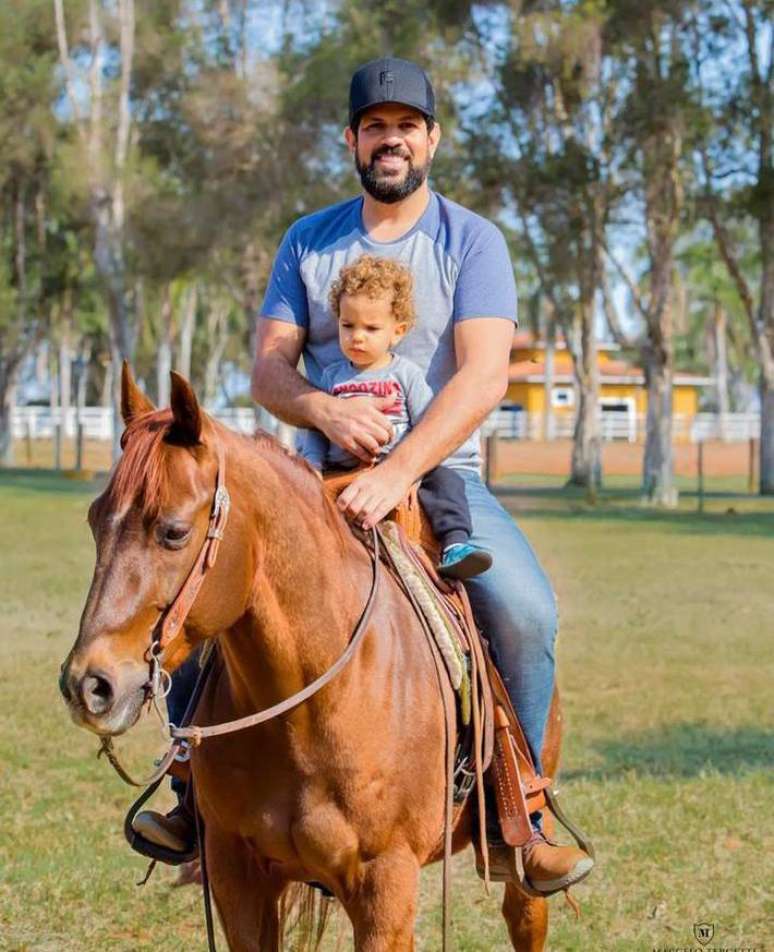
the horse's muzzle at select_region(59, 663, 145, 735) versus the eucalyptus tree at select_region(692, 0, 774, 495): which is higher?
the eucalyptus tree at select_region(692, 0, 774, 495)

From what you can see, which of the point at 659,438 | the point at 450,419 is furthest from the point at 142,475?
the point at 659,438

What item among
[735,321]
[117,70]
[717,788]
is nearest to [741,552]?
[717,788]

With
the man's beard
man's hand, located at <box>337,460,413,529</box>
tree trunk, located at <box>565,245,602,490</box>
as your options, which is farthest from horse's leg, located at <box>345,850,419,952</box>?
tree trunk, located at <box>565,245,602,490</box>

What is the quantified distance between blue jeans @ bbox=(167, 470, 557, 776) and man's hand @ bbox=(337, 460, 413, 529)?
0.48 m

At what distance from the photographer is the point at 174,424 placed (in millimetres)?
3297

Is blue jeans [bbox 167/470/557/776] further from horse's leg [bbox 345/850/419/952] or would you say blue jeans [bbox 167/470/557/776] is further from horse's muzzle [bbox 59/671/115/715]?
horse's muzzle [bbox 59/671/115/715]

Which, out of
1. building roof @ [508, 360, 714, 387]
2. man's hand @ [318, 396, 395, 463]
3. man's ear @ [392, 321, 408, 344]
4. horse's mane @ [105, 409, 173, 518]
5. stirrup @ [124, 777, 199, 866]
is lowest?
stirrup @ [124, 777, 199, 866]

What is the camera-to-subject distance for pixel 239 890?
13.1 feet

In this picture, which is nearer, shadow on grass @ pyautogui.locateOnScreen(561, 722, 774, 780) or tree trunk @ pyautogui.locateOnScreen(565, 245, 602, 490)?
shadow on grass @ pyautogui.locateOnScreen(561, 722, 774, 780)

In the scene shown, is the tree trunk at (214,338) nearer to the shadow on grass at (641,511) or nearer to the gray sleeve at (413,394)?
the shadow on grass at (641,511)

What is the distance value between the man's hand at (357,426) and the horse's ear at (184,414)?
81cm

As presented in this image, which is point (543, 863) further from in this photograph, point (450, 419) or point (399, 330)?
point (399, 330)

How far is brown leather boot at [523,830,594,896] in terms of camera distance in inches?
183

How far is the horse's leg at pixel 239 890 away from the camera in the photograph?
399cm
